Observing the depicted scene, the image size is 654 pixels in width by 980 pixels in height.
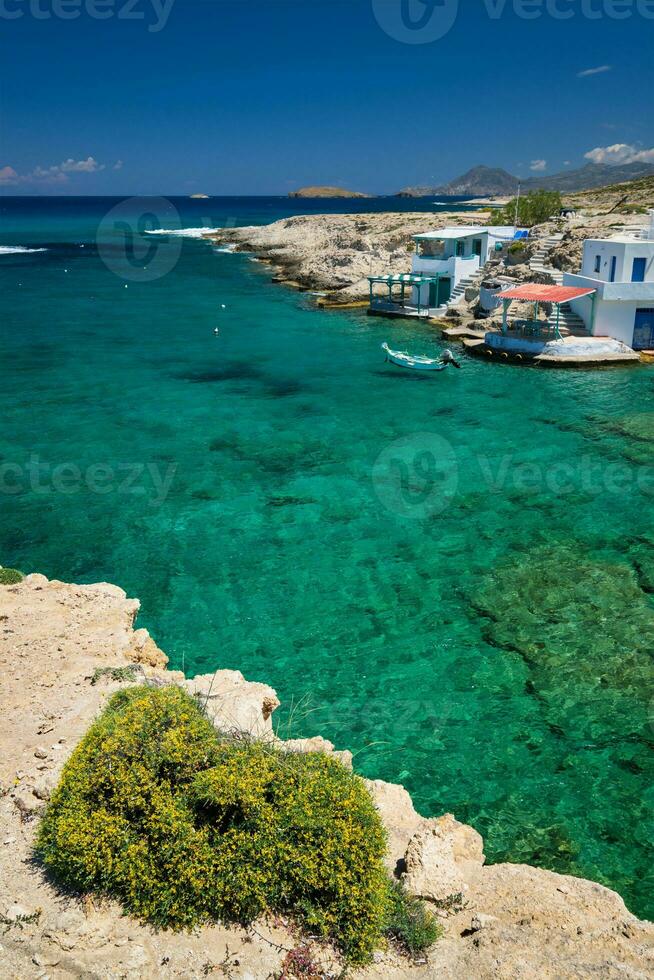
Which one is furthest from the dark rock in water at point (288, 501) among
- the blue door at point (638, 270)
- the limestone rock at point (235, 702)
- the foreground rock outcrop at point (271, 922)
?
the blue door at point (638, 270)

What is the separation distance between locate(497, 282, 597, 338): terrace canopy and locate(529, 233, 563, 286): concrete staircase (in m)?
5.29

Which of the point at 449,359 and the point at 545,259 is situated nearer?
the point at 449,359

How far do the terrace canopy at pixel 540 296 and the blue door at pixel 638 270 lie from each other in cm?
240

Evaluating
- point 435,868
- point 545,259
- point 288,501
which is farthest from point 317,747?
point 545,259

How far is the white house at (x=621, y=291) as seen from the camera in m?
41.8

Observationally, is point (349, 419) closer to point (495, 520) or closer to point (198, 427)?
point (198, 427)

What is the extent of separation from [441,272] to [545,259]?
26.1 ft

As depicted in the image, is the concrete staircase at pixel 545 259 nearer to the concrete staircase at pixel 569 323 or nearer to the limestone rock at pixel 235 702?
the concrete staircase at pixel 569 323

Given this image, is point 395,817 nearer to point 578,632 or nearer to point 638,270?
point 578,632

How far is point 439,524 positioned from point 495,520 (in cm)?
178

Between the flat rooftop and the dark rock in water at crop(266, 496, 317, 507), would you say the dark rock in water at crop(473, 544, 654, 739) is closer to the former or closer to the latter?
the dark rock in water at crop(266, 496, 317, 507)

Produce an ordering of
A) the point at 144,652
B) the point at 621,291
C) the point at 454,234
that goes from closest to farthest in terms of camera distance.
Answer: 1. the point at 144,652
2. the point at 621,291
3. the point at 454,234

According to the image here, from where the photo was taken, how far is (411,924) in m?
7.69

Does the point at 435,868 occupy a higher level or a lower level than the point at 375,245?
lower
